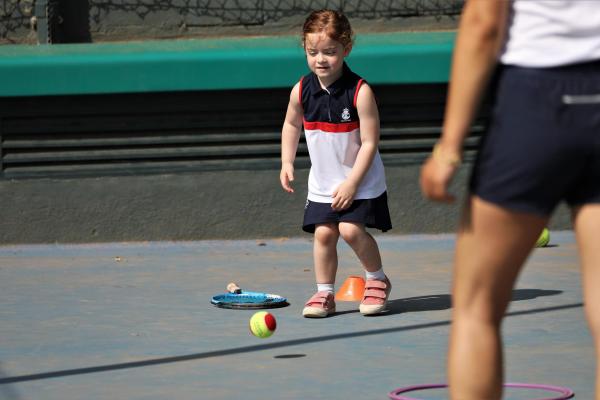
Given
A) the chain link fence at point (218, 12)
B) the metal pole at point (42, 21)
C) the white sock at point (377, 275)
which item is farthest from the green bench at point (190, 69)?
the white sock at point (377, 275)

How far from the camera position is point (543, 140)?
3.35 meters

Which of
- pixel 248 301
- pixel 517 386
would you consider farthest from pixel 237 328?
pixel 517 386

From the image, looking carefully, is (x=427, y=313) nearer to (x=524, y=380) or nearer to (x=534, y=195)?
(x=524, y=380)

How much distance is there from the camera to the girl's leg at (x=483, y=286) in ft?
11.3

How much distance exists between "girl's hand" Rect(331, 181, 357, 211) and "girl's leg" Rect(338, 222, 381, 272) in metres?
0.13

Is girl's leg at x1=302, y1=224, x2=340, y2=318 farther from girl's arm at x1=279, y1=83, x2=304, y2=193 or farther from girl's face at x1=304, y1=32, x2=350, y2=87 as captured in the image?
girl's face at x1=304, y1=32, x2=350, y2=87

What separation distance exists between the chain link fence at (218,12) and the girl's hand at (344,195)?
3702 mm

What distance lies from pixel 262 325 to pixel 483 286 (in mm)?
2632

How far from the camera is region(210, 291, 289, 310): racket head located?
6871mm

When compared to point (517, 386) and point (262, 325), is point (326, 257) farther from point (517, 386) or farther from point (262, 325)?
point (517, 386)

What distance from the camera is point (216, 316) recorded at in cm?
671

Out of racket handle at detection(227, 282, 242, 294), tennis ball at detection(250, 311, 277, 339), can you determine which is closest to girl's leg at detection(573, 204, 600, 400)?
tennis ball at detection(250, 311, 277, 339)

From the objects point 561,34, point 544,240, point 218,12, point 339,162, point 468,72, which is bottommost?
point 544,240

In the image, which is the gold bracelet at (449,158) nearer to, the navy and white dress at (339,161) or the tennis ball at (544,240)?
the navy and white dress at (339,161)
